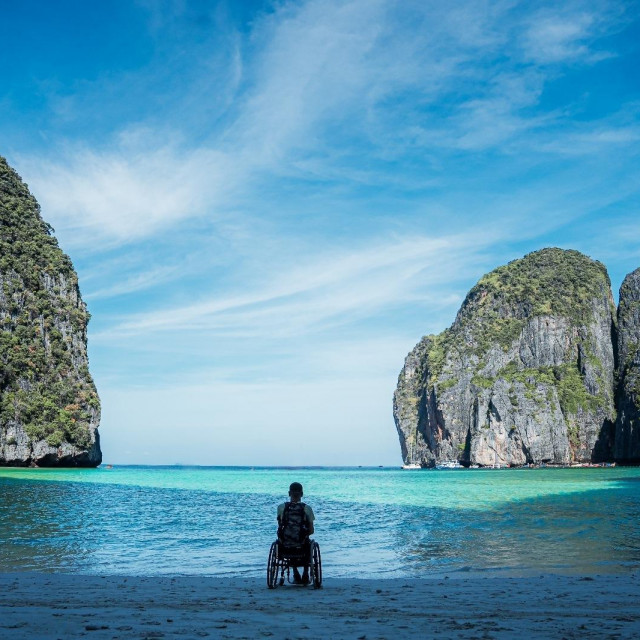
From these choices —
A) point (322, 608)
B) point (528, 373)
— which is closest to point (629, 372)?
point (528, 373)

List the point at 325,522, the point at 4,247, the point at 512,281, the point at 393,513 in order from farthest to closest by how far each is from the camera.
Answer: the point at 512,281 < the point at 4,247 < the point at 393,513 < the point at 325,522

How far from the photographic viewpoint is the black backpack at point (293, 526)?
11.1 m

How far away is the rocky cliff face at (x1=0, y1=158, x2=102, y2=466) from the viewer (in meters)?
93.1

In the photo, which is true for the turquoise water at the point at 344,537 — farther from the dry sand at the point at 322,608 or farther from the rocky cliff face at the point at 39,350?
the rocky cliff face at the point at 39,350

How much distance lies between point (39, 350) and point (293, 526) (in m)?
99.1

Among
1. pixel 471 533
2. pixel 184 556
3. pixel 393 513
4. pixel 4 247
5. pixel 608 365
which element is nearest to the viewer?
pixel 184 556

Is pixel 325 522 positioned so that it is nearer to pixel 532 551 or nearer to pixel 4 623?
pixel 532 551

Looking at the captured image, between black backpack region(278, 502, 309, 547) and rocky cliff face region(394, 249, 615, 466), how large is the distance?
491 feet

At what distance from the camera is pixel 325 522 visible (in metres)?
→ 26.0

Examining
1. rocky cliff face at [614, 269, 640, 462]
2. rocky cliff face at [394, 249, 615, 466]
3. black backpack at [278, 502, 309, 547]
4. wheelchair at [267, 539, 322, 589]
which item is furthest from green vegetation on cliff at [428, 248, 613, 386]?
black backpack at [278, 502, 309, 547]

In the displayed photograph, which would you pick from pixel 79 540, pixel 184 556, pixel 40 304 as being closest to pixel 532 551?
pixel 184 556

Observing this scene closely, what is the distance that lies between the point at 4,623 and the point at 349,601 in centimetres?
475

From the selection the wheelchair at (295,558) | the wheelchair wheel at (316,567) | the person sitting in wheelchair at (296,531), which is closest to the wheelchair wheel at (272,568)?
the wheelchair at (295,558)

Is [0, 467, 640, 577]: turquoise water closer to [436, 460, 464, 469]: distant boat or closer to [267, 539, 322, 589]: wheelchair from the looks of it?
[267, 539, 322, 589]: wheelchair
